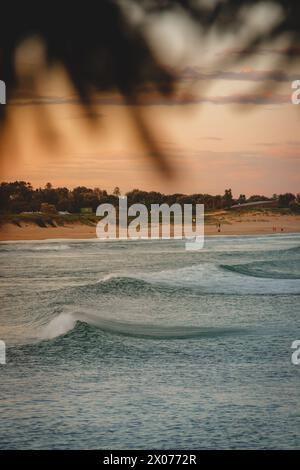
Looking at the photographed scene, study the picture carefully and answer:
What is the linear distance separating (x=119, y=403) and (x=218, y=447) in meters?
1.23

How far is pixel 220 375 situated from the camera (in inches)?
296

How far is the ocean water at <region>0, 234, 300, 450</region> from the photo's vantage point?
5340 millimetres

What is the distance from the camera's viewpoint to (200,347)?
960cm

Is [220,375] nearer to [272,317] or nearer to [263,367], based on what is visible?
[263,367]

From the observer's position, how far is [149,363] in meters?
9.03

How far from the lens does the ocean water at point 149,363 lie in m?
5.34

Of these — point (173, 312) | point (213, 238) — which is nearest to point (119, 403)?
point (173, 312)

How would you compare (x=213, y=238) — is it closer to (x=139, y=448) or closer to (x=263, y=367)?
(x=263, y=367)

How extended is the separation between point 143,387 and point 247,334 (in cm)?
319
